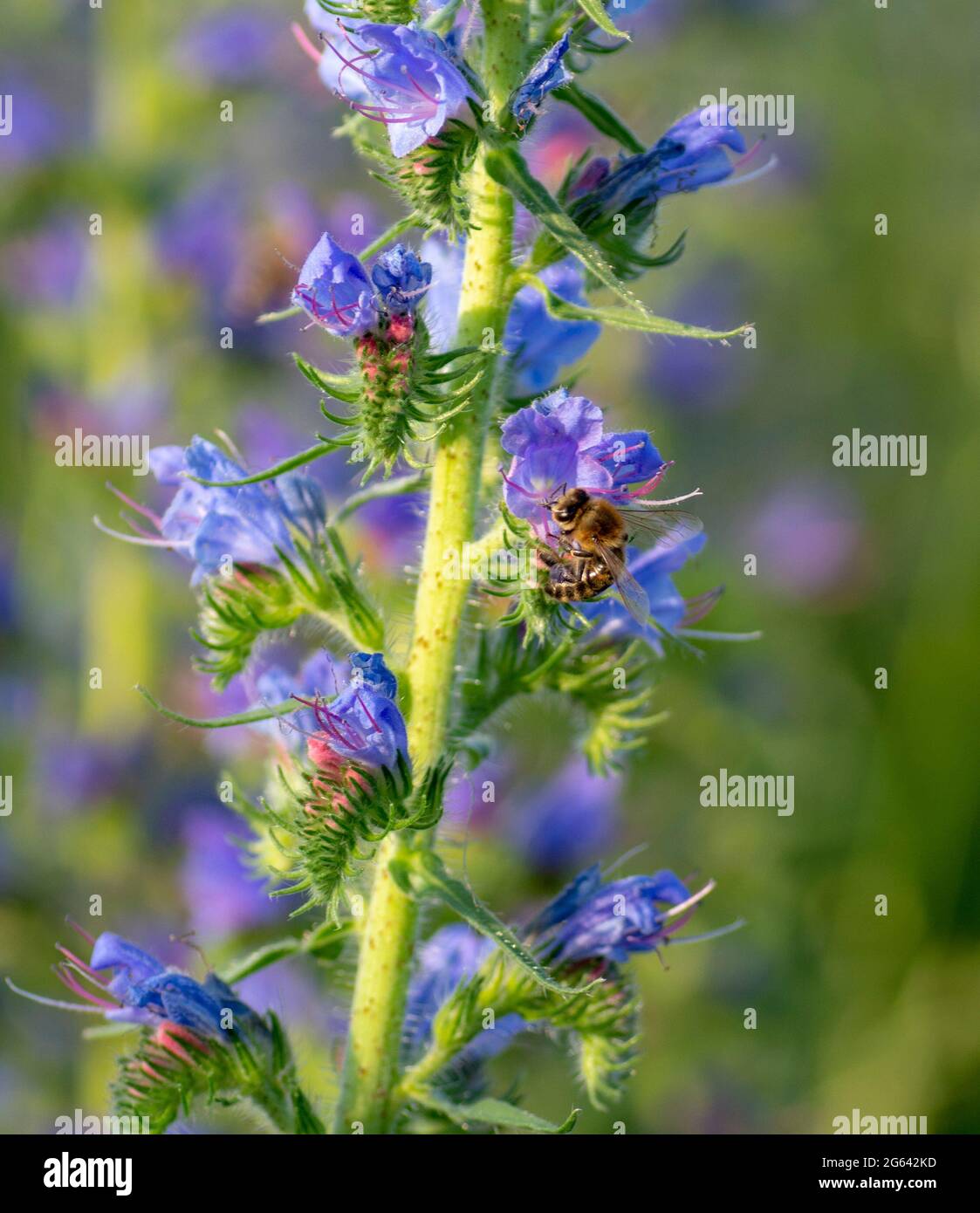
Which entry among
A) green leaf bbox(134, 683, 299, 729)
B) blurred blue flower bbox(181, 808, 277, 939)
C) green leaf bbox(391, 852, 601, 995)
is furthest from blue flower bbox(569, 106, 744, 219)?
blurred blue flower bbox(181, 808, 277, 939)

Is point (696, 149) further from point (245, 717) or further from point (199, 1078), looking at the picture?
point (199, 1078)

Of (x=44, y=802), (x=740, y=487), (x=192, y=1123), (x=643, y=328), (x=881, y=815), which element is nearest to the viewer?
(x=643, y=328)

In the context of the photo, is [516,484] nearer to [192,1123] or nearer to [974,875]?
[192,1123]

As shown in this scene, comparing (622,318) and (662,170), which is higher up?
(662,170)

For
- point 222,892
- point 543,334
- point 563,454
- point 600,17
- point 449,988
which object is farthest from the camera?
point 222,892

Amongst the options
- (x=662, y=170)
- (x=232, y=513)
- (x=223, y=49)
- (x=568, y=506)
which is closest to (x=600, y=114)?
(x=662, y=170)

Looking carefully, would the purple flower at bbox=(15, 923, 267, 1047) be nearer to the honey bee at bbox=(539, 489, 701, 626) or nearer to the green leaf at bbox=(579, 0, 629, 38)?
the honey bee at bbox=(539, 489, 701, 626)

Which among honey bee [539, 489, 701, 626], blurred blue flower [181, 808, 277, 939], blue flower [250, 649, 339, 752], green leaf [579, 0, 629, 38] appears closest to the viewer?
green leaf [579, 0, 629, 38]

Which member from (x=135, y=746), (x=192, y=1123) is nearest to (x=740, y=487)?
(x=135, y=746)
